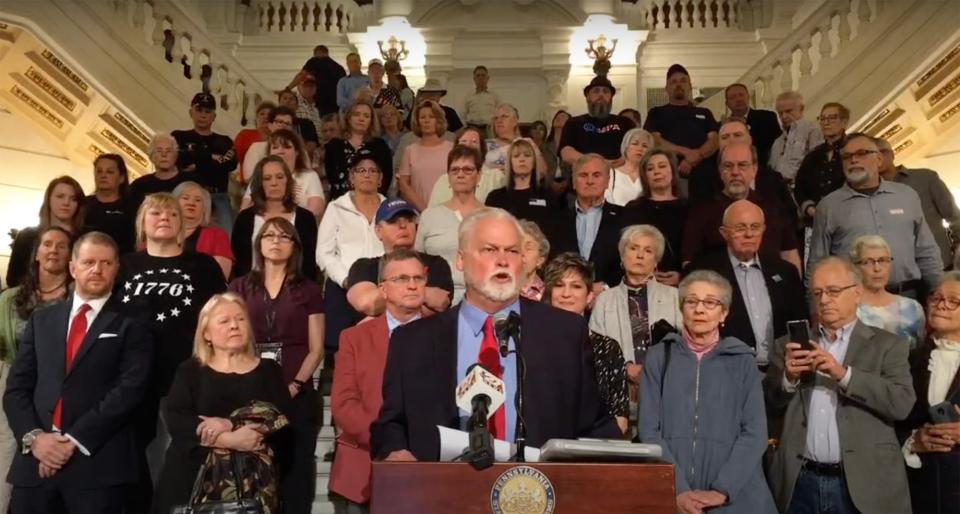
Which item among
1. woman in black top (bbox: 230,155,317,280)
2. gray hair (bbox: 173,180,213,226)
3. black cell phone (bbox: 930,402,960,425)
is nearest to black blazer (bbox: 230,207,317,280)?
woman in black top (bbox: 230,155,317,280)

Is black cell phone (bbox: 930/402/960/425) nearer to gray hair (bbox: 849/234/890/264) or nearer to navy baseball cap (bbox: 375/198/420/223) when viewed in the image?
gray hair (bbox: 849/234/890/264)

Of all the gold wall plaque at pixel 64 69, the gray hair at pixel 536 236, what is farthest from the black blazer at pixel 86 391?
the gold wall plaque at pixel 64 69

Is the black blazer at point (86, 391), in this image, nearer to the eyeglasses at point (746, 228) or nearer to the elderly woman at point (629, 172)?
the eyeglasses at point (746, 228)

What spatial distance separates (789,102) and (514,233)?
5.95m

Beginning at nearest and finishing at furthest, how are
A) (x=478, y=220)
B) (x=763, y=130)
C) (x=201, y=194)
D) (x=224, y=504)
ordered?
(x=478, y=220)
(x=224, y=504)
(x=201, y=194)
(x=763, y=130)

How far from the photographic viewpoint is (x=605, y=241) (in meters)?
6.25

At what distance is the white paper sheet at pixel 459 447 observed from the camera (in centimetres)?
287

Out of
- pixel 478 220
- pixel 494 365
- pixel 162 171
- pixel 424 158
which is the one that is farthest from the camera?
pixel 424 158

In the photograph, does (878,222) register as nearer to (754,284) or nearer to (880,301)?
(880,301)

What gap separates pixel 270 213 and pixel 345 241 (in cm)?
64

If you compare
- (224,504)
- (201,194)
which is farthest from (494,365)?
(201,194)

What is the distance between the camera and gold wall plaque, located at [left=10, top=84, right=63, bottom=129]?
31.8 ft

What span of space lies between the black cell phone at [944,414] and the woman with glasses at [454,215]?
7.26ft

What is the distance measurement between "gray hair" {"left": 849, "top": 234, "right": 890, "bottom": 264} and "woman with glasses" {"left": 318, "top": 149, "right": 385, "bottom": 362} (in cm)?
238
